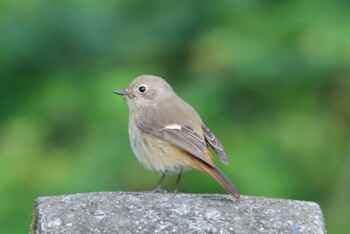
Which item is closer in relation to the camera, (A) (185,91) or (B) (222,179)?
(B) (222,179)

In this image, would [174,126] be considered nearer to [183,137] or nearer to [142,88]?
[183,137]

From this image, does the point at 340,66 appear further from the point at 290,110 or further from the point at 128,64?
the point at 128,64

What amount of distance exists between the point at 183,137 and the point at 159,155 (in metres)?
0.22

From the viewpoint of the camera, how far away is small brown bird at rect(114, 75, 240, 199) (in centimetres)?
606

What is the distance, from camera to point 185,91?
955cm

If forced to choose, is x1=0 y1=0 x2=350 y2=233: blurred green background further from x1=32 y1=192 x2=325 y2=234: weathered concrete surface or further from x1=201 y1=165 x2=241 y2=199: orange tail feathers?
x1=32 y1=192 x2=325 y2=234: weathered concrete surface

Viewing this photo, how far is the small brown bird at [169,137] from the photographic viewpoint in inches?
239

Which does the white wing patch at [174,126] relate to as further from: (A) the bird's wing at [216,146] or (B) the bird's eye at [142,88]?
(B) the bird's eye at [142,88]

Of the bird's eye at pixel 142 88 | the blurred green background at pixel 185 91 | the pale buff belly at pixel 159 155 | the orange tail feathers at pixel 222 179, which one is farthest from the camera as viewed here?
the blurred green background at pixel 185 91

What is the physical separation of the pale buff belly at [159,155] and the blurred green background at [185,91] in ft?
7.41

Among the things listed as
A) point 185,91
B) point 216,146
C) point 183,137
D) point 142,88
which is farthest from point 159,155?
point 185,91

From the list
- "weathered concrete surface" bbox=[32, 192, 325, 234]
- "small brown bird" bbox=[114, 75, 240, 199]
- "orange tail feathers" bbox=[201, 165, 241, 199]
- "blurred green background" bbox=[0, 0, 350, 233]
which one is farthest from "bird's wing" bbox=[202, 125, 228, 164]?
"blurred green background" bbox=[0, 0, 350, 233]

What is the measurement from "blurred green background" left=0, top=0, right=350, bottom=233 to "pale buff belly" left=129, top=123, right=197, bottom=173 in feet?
7.41

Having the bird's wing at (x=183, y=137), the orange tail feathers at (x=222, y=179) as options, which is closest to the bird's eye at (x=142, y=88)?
the bird's wing at (x=183, y=137)
